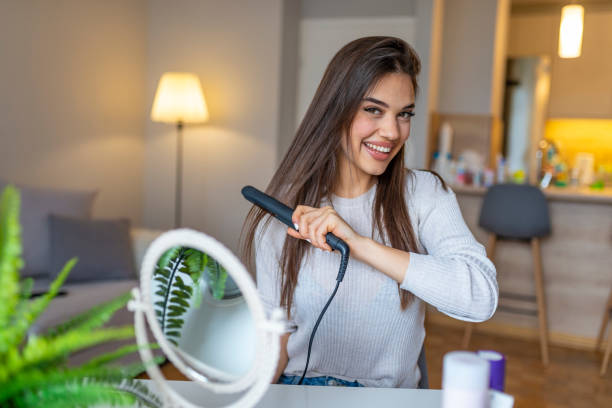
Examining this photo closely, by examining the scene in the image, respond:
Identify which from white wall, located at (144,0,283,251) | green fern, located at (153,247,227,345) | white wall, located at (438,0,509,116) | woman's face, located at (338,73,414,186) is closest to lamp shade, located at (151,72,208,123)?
white wall, located at (144,0,283,251)

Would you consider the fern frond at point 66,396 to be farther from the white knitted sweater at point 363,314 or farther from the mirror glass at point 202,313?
the white knitted sweater at point 363,314

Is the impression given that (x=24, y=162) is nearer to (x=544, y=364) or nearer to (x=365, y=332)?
(x=365, y=332)

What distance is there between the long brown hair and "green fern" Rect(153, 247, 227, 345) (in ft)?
1.51

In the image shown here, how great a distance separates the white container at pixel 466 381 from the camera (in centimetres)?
61

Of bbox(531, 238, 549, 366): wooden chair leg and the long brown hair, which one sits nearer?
the long brown hair

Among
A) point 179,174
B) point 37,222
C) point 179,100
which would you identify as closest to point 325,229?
point 37,222

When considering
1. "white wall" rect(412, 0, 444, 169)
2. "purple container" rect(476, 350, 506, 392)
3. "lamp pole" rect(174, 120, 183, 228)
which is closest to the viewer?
"purple container" rect(476, 350, 506, 392)

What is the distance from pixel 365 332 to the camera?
119 centimetres

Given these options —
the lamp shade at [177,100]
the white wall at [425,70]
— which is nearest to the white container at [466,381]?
the white wall at [425,70]

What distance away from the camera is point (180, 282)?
75 cm

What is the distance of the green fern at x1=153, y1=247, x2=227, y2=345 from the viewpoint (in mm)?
694

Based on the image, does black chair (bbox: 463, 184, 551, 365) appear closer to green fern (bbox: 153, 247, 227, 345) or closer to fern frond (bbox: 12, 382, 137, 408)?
green fern (bbox: 153, 247, 227, 345)

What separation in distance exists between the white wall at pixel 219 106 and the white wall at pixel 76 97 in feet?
0.54

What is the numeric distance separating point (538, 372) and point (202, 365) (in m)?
2.72
